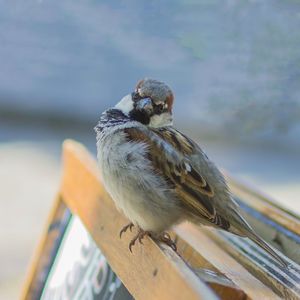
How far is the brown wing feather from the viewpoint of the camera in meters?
1.20

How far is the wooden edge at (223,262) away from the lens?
86 centimetres

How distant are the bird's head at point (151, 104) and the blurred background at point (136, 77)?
75 centimetres

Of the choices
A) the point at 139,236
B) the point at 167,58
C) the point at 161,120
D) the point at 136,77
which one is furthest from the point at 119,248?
the point at 136,77

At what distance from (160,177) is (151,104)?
0.14m

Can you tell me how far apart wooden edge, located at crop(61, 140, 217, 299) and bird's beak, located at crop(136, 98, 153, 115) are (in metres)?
0.15

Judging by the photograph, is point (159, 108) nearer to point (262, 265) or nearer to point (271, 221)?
point (271, 221)

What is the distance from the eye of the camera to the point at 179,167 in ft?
4.00

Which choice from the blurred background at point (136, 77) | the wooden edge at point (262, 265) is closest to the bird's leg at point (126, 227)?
the wooden edge at point (262, 265)

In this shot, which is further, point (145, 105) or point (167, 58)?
point (167, 58)

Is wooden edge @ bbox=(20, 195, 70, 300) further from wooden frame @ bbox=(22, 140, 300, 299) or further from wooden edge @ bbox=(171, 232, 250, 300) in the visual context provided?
wooden edge @ bbox=(171, 232, 250, 300)

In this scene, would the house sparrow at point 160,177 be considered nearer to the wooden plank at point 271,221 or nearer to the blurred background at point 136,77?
the wooden plank at point 271,221

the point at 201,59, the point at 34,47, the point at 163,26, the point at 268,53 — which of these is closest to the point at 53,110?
the point at 34,47

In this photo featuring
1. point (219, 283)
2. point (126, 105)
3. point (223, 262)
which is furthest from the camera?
point (126, 105)

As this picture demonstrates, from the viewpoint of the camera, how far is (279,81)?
2.22 metres
